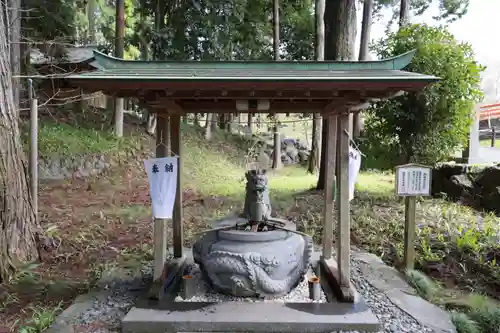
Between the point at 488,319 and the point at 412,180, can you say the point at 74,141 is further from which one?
the point at 488,319

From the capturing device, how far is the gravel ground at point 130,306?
12.9ft

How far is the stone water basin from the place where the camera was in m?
4.20

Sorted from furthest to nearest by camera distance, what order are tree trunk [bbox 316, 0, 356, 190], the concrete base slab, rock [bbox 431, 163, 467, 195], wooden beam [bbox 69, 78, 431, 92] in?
rock [bbox 431, 163, 467, 195] → tree trunk [bbox 316, 0, 356, 190] → the concrete base slab → wooden beam [bbox 69, 78, 431, 92]

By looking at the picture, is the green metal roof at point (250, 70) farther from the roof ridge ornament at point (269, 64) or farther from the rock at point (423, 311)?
the rock at point (423, 311)

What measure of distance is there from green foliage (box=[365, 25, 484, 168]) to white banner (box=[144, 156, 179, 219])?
6.11 m

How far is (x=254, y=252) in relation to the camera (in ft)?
13.9

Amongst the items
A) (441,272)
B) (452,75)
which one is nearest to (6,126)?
(441,272)

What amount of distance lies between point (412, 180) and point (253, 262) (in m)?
3.05

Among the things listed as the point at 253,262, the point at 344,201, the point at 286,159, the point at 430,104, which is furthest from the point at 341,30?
the point at 286,159

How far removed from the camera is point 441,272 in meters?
6.11

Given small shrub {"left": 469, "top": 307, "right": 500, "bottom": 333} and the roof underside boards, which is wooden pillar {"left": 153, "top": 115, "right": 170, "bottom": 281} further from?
small shrub {"left": 469, "top": 307, "right": 500, "bottom": 333}

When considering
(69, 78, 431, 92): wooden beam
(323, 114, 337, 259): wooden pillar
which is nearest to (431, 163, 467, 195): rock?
(323, 114, 337, 259): wooden pillar

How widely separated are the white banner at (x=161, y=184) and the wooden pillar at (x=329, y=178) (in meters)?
2.10

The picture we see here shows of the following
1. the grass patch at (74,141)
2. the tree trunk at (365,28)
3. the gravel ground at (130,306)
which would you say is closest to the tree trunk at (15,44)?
the grass patch at (74,141)
